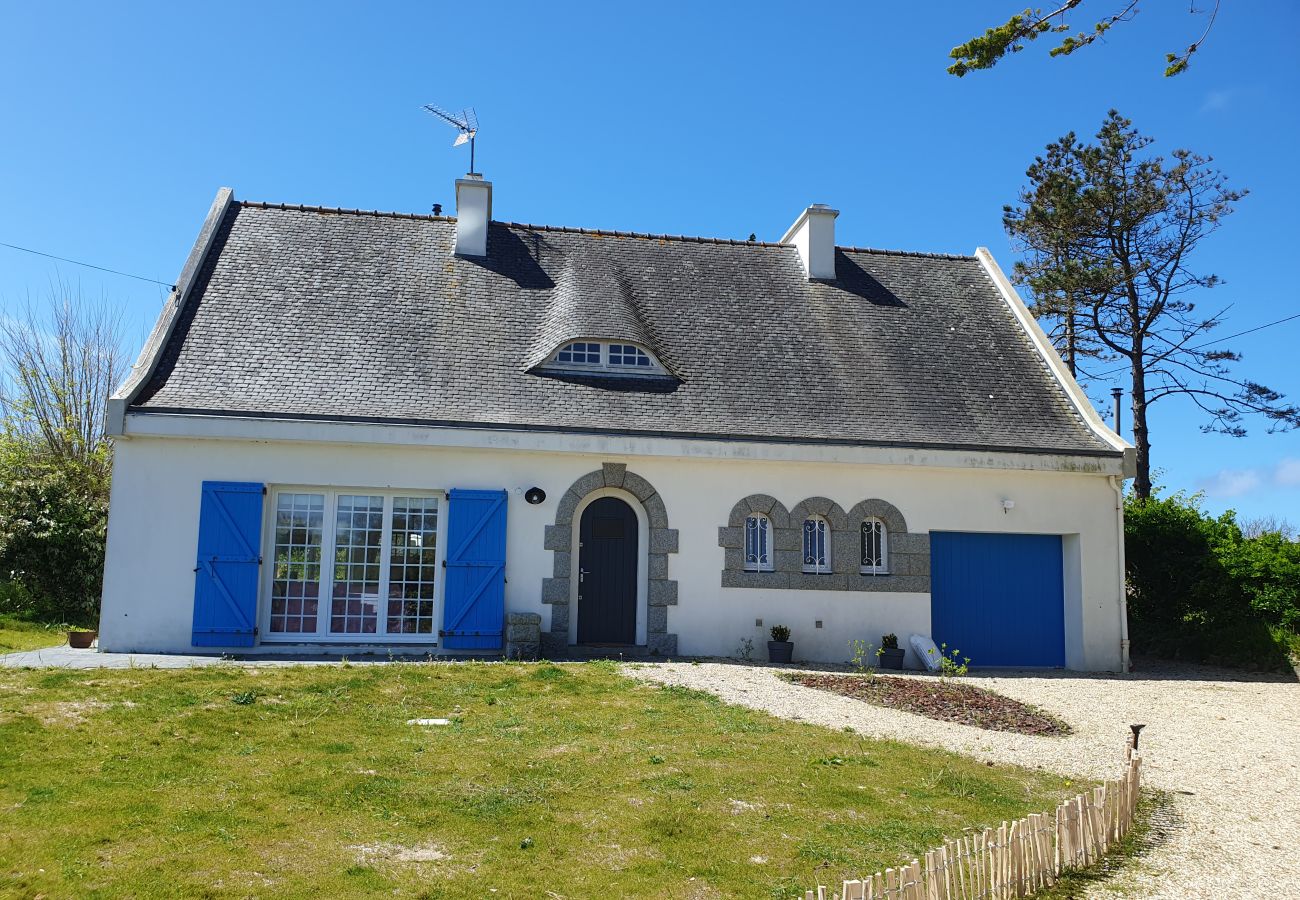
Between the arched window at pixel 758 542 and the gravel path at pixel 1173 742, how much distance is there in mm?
1656

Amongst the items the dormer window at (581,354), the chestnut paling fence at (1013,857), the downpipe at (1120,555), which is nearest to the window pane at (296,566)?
the dormer window at (581,354)

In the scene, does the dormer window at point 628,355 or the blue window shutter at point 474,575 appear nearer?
the blue window shutter at point 474,575

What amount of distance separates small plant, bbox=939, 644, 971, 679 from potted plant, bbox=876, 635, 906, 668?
545 mm

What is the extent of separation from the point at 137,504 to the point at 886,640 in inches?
385

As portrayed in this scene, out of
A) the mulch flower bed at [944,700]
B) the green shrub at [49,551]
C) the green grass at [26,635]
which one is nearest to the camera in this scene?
the mulch flower bed at [944,700]

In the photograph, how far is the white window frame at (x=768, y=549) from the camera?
1354cm

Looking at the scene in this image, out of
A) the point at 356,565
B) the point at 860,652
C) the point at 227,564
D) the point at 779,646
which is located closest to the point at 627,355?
the point at 779,646

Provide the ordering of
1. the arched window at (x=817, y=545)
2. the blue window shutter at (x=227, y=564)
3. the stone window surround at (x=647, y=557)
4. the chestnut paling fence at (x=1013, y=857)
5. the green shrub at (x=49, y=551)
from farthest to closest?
1. the green shrub at (x=49, y=551)
2. the arched window at (x=817, y=545)
3. the stone window surround at (x=647, y=557)
4. the blue window shutter at (x=227, y=564)
5. the chestnut paling fence at (x=1013, y=857)

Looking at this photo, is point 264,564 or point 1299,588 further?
point 1299,588

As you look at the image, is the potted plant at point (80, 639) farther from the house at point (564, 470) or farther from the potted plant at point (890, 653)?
the potted plant at point (890, 653)

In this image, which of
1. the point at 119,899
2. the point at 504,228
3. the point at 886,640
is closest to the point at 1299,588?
the point at 886,640

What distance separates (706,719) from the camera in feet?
27.6

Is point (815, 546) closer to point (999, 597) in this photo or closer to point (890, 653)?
point (890, 653)

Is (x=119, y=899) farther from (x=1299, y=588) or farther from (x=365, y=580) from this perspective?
(x=1299, y=588)
